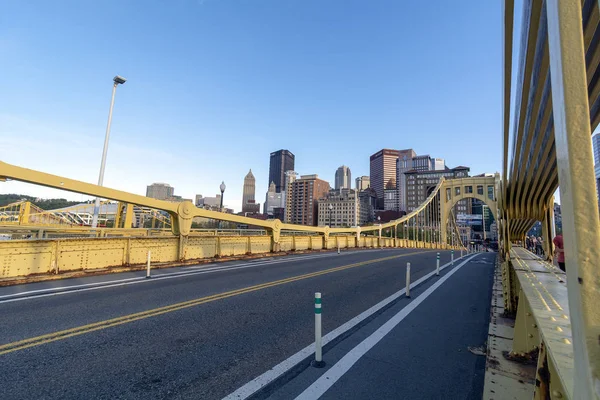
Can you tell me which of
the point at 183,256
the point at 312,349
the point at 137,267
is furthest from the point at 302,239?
the point at 312,349

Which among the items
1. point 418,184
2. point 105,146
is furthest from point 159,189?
point 105,146

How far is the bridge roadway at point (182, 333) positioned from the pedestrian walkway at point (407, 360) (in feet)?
0.13

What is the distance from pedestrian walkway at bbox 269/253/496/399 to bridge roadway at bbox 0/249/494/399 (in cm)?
4

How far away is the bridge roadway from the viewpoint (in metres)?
3.35

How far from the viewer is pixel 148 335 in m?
4.63

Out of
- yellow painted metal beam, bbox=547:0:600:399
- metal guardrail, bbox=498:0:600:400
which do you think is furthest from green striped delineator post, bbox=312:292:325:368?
yellow painted metal beam, bbox=547:0:600:399

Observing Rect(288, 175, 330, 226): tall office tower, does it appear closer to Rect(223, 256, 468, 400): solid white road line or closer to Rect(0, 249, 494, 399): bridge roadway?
Rect(0, 249, 494, 399): bridge roadway

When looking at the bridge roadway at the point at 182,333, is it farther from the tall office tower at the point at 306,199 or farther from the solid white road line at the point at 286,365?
the tall office tower at the point at 306,199

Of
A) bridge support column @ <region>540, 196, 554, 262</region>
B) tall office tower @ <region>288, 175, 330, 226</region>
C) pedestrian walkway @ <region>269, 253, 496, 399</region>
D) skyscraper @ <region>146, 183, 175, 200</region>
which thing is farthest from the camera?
skyscraper @ <region>146, 183, 175, 200</region>

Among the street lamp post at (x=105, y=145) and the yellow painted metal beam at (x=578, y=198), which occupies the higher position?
the street lamp post at (x=105, y=145)

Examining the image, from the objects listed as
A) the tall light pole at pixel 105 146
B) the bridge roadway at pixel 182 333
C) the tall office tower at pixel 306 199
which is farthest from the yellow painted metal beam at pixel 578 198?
the tall office tower at pixel 306 199

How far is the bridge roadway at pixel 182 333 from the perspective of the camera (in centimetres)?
335

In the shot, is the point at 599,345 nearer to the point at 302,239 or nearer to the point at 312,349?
the point at 312,349

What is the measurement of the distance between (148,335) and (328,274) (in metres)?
7.00
